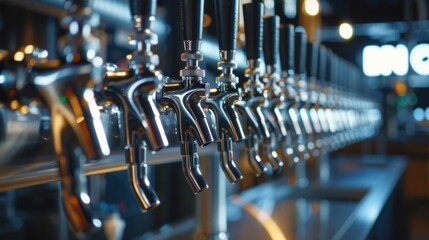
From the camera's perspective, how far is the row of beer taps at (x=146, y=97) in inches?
17.4

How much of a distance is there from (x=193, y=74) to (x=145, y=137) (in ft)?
0.53

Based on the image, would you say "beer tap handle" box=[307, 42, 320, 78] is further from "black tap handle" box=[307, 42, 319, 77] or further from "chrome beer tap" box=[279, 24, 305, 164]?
"chrome beer tap" box=[279, 24, 305, 164]

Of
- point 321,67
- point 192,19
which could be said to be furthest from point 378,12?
point 192,19

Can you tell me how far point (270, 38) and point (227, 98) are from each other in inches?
12.8

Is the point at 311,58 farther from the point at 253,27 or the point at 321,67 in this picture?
the point at 253,27

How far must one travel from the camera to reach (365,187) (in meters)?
2.54

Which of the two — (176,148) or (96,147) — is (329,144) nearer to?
(176,148)

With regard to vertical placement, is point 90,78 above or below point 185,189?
above

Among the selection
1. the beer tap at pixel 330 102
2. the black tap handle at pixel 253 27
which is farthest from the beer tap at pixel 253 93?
the beer tap at pixel 330 102

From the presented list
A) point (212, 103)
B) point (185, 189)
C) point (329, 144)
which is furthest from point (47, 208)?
point (212, 103)

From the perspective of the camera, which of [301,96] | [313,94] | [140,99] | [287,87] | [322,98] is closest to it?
[140,99]

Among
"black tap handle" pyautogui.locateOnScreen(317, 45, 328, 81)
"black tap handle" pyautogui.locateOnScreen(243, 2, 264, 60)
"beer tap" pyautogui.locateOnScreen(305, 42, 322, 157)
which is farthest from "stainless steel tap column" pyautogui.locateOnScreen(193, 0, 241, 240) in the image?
"black tap handle" pyautogui.locateOnScreen(317, 45, 328, 81)

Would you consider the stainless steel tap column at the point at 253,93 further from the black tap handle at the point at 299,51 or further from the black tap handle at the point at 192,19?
the black tap handle at the point at 299,51

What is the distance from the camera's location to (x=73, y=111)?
0.44m
